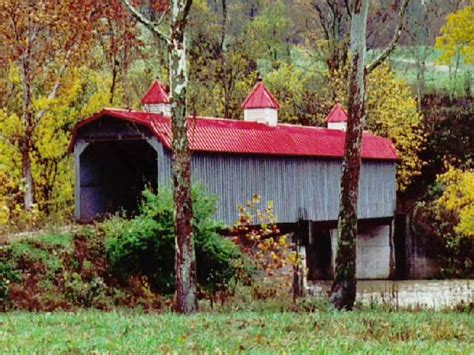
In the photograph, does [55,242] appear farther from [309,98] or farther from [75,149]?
[309,98]

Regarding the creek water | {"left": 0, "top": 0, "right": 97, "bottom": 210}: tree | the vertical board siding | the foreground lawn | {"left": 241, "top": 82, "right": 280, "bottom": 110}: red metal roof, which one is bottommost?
the creek water

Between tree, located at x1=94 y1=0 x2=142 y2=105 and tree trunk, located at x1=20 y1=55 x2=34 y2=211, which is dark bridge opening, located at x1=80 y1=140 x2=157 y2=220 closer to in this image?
tree trunk, located at x1=20 y1=55 x2=34 y2=211

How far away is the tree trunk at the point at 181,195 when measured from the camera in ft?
44.3

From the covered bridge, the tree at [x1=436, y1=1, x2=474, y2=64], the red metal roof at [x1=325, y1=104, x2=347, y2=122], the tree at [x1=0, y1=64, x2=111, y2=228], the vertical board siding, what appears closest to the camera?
the tree at [x1=436, y1=1, x2=474, y2=64]

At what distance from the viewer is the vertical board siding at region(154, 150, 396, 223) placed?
2344 cm

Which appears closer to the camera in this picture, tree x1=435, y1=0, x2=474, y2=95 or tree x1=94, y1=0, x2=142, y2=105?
tree x1=435, y1=0, x2=474, y2=95

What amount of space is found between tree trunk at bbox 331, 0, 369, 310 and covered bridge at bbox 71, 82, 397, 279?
6.65 meters

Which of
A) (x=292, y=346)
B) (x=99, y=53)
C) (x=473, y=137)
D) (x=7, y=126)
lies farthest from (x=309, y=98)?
(x=292, y=346)

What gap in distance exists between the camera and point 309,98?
140ft

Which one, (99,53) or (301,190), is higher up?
(99,53)

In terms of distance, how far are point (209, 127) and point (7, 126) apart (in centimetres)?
701

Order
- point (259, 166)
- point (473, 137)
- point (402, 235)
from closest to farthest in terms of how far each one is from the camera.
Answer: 1. point (259, 166)
2. point (402, 235)
3. point (473, 137)

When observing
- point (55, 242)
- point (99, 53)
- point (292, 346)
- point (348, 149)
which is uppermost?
point (99, 53)

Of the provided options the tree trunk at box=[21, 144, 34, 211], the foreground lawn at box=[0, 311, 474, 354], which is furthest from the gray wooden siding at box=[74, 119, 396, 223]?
the foreground lawn at box=[0, 311, 474, 354]
